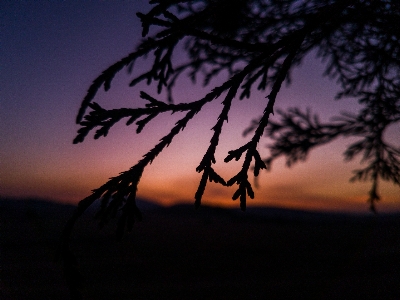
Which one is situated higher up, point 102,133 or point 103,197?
point 102,133

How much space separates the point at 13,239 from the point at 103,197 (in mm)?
10654

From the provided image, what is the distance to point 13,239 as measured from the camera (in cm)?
1010

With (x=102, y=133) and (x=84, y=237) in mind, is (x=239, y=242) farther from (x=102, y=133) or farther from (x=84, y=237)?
(x=102, y=133)

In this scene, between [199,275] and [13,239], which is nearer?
[199,275]

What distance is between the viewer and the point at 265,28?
4500mm

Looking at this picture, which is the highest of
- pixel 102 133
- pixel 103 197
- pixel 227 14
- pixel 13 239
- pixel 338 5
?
pixel 227 14

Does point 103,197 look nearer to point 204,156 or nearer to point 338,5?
point 204,156

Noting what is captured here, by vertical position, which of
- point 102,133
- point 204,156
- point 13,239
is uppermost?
point 102,133

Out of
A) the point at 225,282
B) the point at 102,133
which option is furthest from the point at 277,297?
the point at 102,133

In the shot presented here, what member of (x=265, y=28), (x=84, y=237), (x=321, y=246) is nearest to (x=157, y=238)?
(x=84, y=237)

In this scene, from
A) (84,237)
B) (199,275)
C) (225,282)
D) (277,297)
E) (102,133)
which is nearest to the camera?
(102,133)

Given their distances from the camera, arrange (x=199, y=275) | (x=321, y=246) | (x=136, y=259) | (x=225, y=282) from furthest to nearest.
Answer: (x=321, y=246) < (x=136, y=259) < (x=199, y=275) < (x=225, y=282)

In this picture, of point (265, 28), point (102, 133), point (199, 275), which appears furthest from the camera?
point (199, 275)

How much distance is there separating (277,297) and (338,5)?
542 cm
